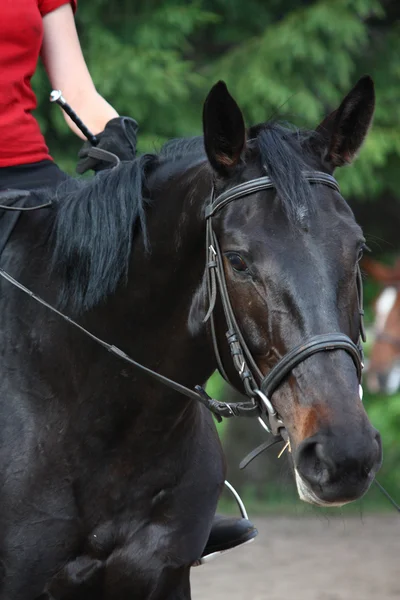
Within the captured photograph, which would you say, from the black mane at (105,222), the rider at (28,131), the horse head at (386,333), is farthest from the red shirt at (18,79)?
the horse head at (386,333)

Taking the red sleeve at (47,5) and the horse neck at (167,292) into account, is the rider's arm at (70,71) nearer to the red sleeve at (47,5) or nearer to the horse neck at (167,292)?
the red sleeve at (47,5)

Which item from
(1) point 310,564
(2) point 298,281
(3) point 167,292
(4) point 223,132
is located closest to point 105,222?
(3) point 167,292

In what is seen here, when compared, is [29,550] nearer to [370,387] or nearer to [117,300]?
[117,300]

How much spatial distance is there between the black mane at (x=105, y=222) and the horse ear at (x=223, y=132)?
7 centimetres

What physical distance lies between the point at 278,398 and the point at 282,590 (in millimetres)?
4500

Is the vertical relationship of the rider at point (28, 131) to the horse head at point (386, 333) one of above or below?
above

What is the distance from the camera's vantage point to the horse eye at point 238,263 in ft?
8.95

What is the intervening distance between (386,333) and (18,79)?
9613mm

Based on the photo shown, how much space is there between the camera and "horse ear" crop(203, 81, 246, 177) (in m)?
2.79

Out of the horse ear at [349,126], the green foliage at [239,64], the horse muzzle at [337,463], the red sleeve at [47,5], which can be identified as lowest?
the green foliage at [239,64]

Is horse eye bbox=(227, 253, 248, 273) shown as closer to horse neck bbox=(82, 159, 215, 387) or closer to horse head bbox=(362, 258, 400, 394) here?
horse neck bbox=(82, 159, 215, 387)

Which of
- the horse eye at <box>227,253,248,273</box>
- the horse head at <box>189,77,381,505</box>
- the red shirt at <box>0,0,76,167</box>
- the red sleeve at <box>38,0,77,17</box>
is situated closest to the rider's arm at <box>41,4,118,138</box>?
the red sleeve at <box>38,0,77,17</box>

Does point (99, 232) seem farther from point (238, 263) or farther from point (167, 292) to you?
point (238, 263)

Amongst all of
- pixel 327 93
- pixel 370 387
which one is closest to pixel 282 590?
pixel 327 93
